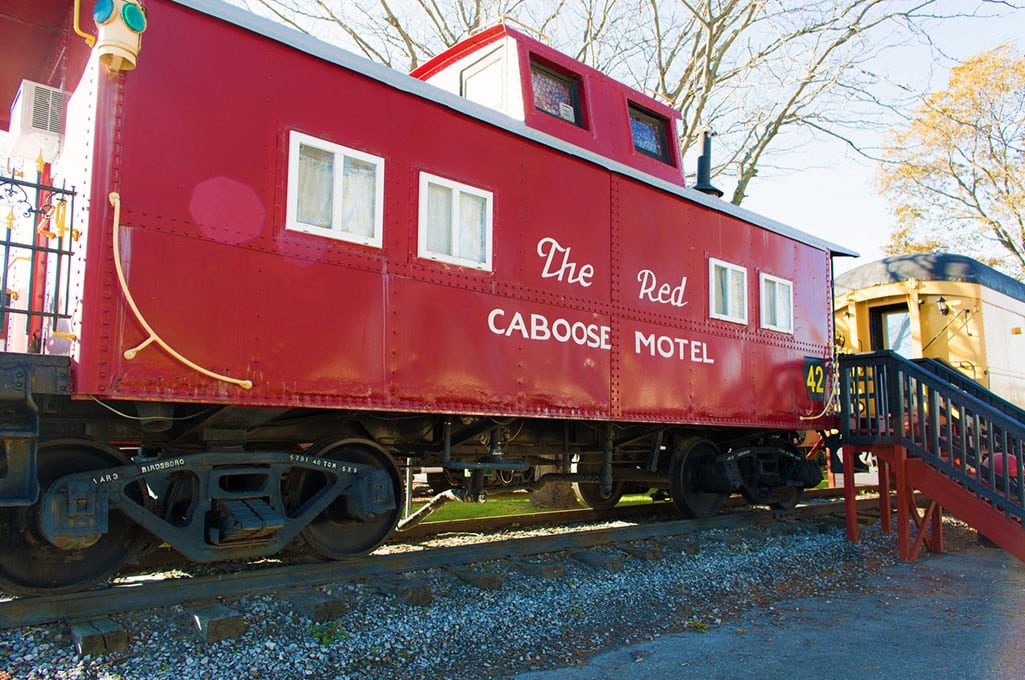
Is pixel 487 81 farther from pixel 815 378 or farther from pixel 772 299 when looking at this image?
pixel 815 378

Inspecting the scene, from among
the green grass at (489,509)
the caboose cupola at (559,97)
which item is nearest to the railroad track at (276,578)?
the green grass at (489,509)

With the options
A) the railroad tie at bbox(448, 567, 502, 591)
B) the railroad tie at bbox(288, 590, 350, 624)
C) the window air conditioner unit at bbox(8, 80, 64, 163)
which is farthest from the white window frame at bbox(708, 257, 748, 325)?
the window air conditioner unit at bbox(8, 80, 64, 163)

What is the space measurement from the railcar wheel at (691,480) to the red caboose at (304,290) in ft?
2.98

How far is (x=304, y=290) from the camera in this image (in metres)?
4.39

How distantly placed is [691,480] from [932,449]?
2.51 meters

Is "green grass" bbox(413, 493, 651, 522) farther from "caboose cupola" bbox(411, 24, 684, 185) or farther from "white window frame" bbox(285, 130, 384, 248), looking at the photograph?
"white window frame" bbox(285, 130, 384, 248)

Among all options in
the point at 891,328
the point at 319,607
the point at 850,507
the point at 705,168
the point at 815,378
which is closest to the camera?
the point at 319,607

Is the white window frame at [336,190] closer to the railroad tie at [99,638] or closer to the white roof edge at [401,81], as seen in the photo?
the white roof edge at [401,81]

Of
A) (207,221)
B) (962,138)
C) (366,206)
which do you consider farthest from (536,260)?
(962,138)

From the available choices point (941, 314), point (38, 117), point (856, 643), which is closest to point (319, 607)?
point (856, 643)

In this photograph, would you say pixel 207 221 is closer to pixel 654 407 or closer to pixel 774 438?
pixel 654 407

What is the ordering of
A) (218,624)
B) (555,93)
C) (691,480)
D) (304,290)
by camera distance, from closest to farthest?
(218,624), (304,290), (555,93), (691,480)

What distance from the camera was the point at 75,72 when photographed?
4.64 meters

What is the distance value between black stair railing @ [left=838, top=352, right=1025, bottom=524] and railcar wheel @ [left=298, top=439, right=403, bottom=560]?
5547mm
